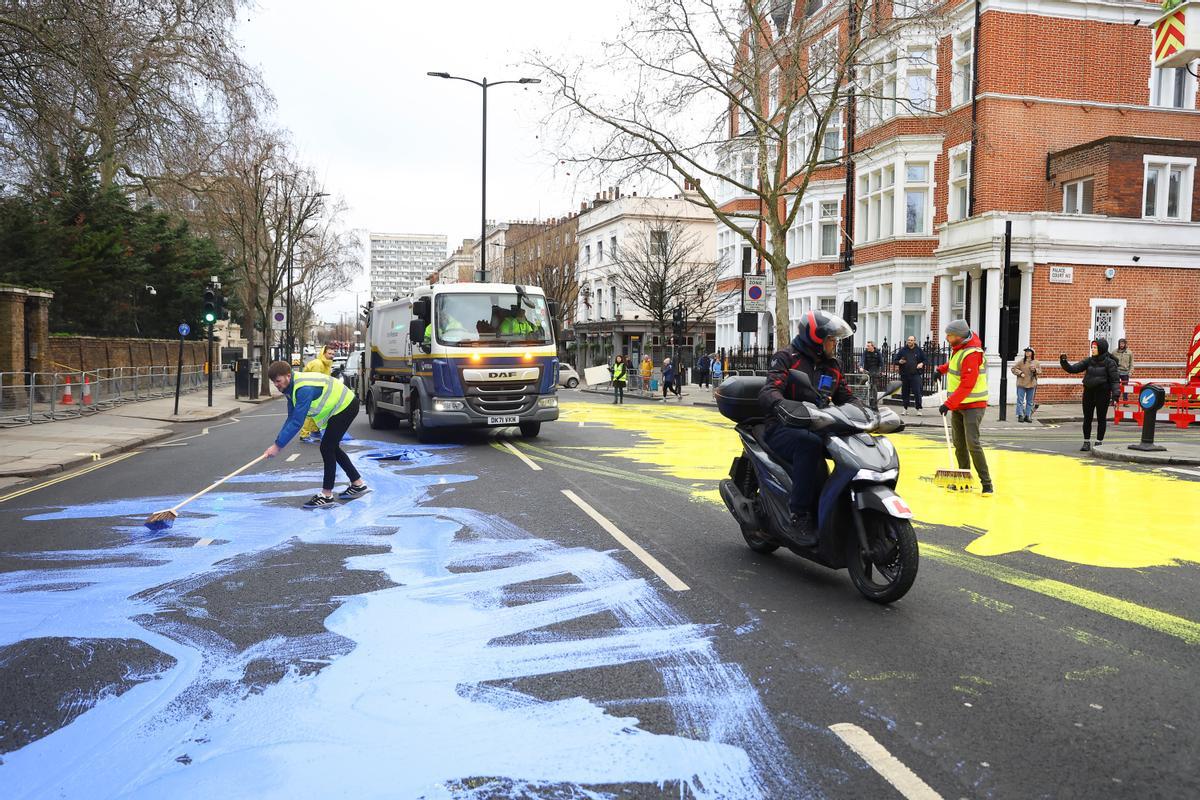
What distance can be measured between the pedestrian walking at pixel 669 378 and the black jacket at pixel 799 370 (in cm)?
2812

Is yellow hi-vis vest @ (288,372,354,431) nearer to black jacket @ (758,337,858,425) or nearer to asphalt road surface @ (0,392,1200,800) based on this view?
asphalt road surface @ (0,392,1200,800)

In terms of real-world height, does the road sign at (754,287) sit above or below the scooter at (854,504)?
above

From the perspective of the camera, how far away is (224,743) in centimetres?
363

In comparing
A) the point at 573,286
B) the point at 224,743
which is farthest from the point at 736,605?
the point at 573,286

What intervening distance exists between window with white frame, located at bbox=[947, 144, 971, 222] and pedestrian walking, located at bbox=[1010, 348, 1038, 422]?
329 inches

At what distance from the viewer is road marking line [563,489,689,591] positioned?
20.4 feet

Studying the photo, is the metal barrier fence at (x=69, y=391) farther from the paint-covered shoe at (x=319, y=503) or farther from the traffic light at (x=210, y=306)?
the paint-covered shoe at (x=319, y=503)

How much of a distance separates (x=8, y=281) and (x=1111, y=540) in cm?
2754

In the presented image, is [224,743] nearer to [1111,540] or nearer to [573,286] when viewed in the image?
[1111,540]

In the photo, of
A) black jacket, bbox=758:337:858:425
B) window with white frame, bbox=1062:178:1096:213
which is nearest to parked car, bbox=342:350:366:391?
window with white frame, bbox=1062:178:1096:213

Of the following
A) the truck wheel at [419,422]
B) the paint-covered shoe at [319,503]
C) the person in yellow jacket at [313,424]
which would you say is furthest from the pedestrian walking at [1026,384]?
the paint-covered shoe at [319,503]

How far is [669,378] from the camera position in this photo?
3556cm

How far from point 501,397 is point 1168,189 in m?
21.9

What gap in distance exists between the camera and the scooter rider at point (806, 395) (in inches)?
235
